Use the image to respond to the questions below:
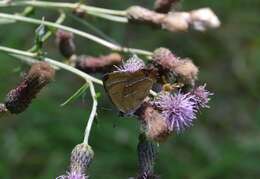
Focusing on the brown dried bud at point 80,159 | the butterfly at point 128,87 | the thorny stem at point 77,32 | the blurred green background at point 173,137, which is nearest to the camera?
the butterfly at point 128,87

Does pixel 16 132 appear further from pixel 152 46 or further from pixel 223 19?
pixel 223 19

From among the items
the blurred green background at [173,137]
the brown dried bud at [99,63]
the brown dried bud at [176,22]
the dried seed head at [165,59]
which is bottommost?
the dried seed head at [165,59]

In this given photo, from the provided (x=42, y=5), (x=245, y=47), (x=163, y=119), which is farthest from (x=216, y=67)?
(x=163, y=119)

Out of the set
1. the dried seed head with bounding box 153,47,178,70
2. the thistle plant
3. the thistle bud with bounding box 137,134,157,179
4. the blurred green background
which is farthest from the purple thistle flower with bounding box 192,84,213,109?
the blurred green background

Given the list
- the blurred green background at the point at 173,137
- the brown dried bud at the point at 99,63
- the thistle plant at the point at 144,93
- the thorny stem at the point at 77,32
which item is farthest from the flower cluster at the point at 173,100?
the blurred green background at the point at 173,137

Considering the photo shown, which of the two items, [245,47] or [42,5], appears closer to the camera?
[42,5]

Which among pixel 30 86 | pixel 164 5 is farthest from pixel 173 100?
pixel 164 5

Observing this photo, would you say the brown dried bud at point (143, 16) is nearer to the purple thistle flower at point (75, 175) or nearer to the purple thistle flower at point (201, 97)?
the purple thistle flower at point (201, 97)
